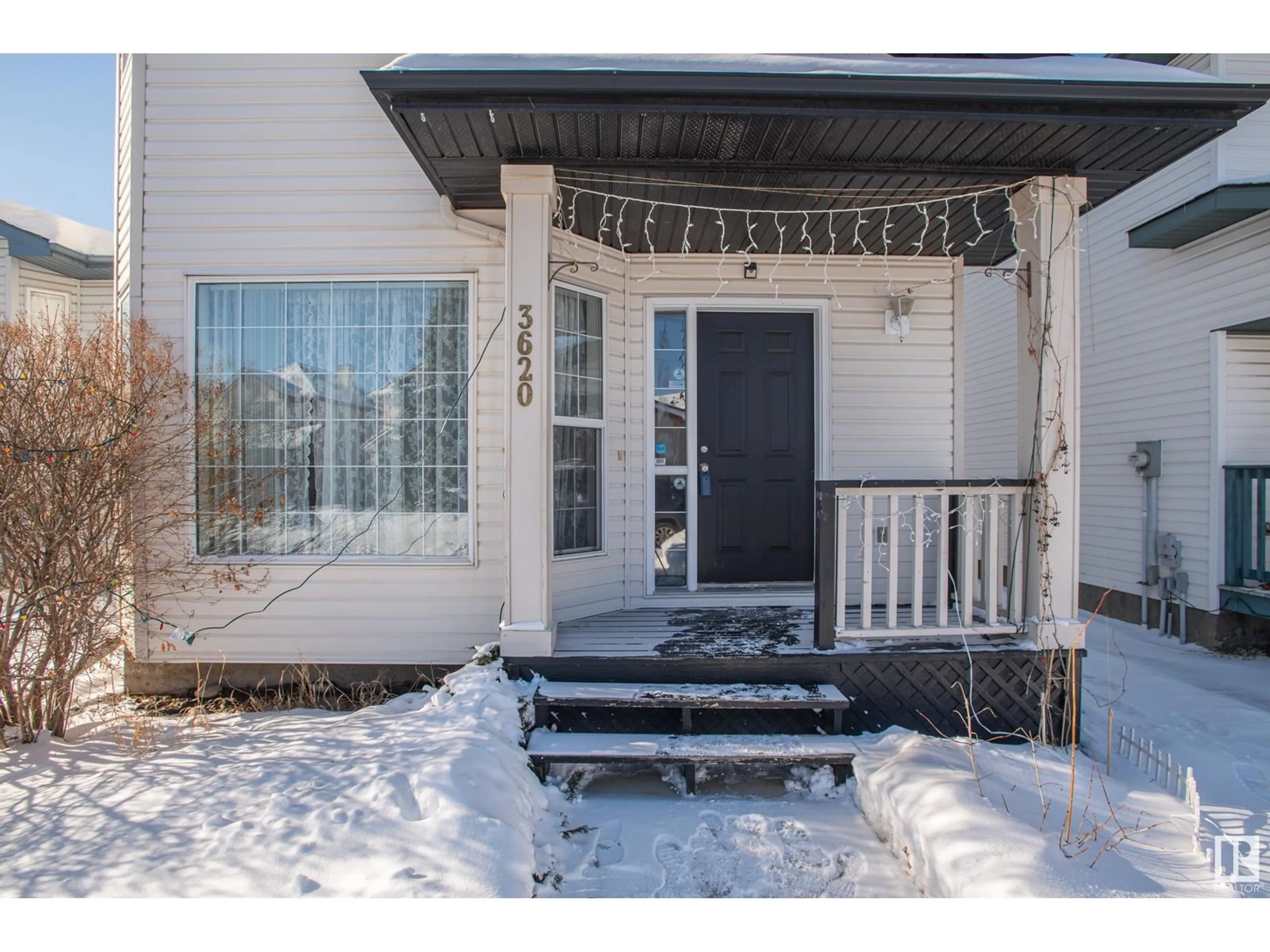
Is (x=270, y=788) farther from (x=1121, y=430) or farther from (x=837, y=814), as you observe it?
(x=1121, y=430)

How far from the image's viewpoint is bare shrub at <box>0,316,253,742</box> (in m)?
3.62

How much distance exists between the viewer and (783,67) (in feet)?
10.3

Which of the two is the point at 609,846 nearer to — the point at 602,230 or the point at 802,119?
the point at 802,119

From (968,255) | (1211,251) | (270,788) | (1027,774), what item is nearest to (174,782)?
(270,788)

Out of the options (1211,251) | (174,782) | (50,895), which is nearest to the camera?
(50,895)

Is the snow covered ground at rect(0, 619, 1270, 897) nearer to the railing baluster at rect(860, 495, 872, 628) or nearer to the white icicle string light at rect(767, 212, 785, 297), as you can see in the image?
the railing baluster at rect(860, 495, 872, 628)

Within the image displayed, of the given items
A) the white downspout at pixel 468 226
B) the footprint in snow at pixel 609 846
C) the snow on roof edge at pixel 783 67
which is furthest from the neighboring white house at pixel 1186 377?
the footprint in snow at pixel 609 846

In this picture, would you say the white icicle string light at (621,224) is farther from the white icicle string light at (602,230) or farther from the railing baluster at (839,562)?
the railing baluster at (839,562)

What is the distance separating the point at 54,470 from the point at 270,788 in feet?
6.95

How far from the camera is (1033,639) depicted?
3773 mm

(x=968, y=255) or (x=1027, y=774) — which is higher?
(x=968, y=255)

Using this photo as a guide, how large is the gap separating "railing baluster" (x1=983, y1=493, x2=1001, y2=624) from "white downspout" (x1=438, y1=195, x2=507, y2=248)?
10.4 feet

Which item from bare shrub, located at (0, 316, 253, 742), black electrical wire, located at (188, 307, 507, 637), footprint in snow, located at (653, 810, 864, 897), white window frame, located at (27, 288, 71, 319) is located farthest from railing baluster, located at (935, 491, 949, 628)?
white window frame, located at (27, 288, 71, 319)

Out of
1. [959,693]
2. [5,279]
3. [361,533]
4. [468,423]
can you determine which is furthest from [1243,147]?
[5,279]
